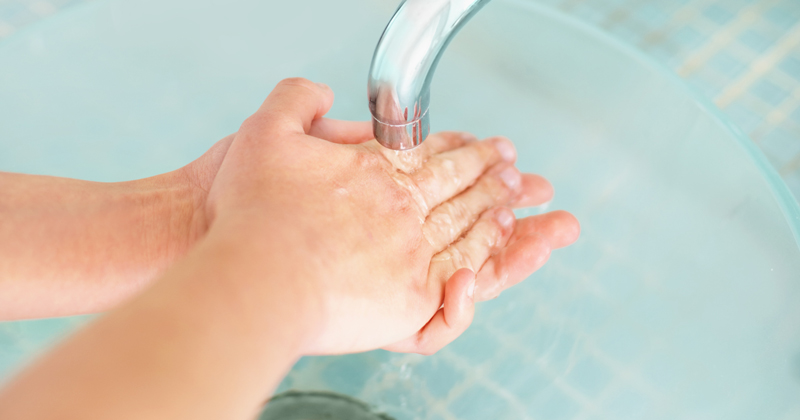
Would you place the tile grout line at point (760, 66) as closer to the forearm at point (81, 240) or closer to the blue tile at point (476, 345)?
the blue tile at point (476, 345)

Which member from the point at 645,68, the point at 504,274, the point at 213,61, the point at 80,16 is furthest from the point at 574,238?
the point at 80,16

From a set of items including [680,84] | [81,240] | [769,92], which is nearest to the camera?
[81,240]

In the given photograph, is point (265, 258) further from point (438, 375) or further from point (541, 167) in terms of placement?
point (541, 167)

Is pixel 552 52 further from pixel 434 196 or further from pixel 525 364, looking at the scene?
pixel 525 364

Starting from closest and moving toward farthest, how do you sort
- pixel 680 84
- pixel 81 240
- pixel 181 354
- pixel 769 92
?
pixel 181 354 → pixel 81 240 → pixel 680 84 → pixel 769 92

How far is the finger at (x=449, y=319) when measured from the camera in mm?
567

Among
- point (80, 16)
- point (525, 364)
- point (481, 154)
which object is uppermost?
point (80, 16)

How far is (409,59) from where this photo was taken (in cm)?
42

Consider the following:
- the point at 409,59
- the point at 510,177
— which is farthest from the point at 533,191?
the point at 409,59

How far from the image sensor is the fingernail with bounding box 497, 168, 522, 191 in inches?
27.8

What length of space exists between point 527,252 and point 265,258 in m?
0.29

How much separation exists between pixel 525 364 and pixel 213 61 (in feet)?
1.83

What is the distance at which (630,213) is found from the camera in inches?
27.2

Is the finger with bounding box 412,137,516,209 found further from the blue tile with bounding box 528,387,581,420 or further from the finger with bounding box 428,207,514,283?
the blue tile with bounding box 528,387,581,420
